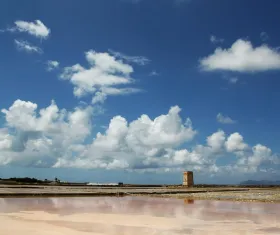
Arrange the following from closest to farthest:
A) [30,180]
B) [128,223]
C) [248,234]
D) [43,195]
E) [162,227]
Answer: [248,234] → [162,227] → [128,223] → [43,195] → [30,180]

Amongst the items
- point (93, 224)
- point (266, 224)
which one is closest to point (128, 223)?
point (93, 224)

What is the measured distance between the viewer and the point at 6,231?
1462 cm

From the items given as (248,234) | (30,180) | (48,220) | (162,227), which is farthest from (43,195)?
(30,180)

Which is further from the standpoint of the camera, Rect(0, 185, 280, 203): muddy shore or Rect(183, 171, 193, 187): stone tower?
Rect(183, 171, 193, 187): stone tower

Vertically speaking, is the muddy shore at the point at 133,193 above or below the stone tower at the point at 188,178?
below

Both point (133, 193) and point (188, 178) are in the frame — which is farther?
point (188, 178)

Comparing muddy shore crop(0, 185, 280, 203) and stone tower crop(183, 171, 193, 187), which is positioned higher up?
stone tower crop(183, 171, 193, 187)

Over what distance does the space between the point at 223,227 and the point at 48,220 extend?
9006 millimetres

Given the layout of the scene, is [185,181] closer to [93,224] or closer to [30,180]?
[30,180]

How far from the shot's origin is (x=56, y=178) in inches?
4080

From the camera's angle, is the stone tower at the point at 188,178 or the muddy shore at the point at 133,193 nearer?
the muddy shore at the point at 133,193

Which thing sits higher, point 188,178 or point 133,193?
point 188,178

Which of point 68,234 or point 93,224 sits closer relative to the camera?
point 68,234

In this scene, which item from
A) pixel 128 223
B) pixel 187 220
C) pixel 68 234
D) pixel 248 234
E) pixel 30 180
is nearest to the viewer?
pixel 68 234
